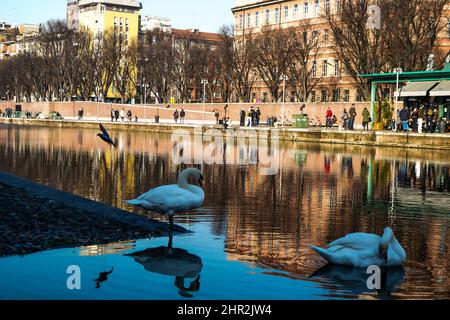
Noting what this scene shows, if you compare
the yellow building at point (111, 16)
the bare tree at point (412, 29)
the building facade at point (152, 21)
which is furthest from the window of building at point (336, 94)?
the building facade at point (152, 21)

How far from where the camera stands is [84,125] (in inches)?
3275

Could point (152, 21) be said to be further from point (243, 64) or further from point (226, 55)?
point (243, 64)

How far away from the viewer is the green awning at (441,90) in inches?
1734

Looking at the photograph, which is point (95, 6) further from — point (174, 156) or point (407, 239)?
point (407, 239)

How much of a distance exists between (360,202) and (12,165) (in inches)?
487

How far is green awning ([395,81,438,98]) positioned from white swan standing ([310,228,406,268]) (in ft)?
124

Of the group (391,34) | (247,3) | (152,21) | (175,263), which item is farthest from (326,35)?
(152,21)

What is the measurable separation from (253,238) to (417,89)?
1467 inches

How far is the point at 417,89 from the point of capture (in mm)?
46344

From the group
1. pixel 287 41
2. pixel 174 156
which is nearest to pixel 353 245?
pixel 174 156

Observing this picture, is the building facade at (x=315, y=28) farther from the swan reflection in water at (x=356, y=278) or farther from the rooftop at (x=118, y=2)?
the swan reflection in water at (x=356, y=278)

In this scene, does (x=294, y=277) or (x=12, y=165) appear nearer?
(x=294, y=277)

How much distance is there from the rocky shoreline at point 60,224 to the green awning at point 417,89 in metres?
36.1
